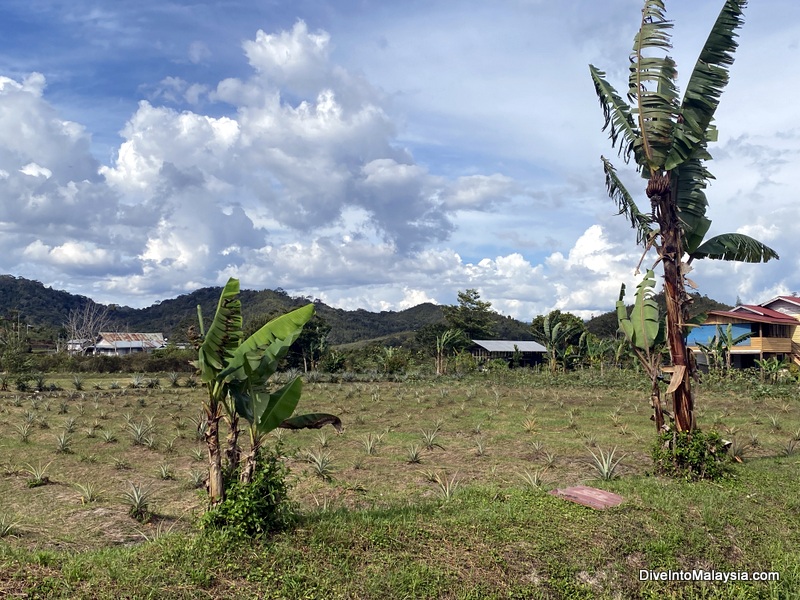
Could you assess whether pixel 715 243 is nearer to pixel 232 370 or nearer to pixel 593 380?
pixel 232 370

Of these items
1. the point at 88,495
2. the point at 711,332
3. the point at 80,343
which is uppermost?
the point at 711,332

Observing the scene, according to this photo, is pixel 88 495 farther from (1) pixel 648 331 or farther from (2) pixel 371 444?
(1) pixel 648 331

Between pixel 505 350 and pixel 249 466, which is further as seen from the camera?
pixel 505 350

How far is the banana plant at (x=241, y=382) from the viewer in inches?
215

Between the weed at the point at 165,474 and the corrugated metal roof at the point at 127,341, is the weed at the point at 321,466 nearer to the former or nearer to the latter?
the weed at the point at 165,474

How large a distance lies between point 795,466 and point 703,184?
4.89 metres

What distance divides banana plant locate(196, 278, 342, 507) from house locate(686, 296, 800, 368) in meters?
35.0

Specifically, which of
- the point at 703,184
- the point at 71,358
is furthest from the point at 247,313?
the point at 703,184

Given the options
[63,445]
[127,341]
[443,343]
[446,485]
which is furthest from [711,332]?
[127,341]

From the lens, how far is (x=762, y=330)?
1464 inches

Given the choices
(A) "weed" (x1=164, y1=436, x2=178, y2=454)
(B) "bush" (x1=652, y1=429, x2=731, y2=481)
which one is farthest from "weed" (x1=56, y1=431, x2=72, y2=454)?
(B) "bush" (x1=652, y1=429, x2=731, y2=481)

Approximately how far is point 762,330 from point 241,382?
40.4 metres

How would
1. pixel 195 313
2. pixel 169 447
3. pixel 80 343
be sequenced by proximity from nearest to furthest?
pixel 169 447 → pixel 80 343 → pixel 195 313

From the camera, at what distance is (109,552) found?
5137mm
